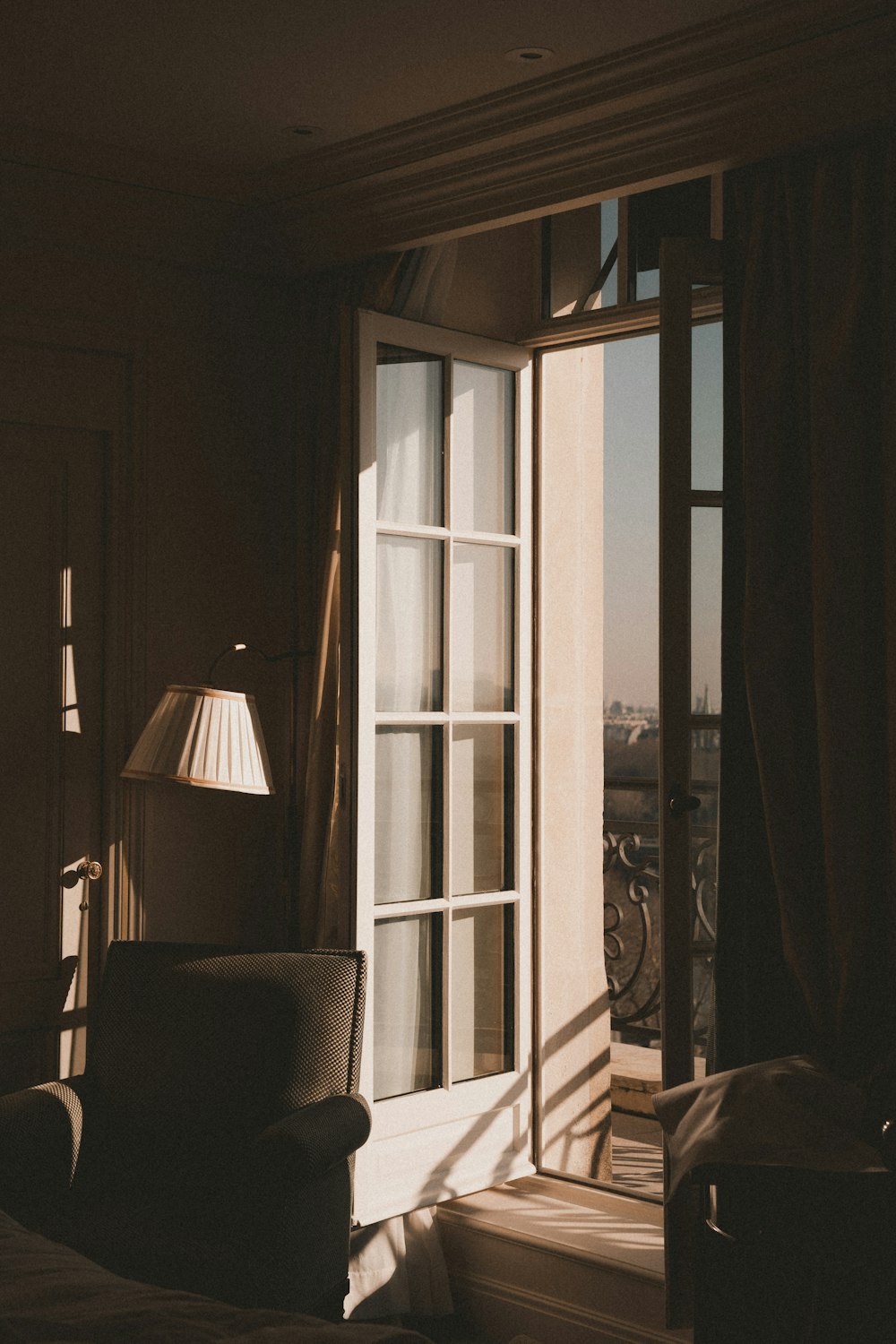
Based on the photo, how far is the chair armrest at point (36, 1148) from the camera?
9.51ft

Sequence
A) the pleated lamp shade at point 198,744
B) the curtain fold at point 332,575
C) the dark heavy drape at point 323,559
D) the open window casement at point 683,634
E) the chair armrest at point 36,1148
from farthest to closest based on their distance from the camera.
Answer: the dark heavy drape at point 323,559, the curtain fold at point 332,575, the pleated lamp shade at point 198,744, the open window casement at point 683,634, the chair armrest at point 36,1148

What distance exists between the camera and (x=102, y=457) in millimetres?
3719

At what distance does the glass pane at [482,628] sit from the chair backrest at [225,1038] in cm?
97

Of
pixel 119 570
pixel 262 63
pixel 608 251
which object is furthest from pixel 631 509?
pixel 262 63

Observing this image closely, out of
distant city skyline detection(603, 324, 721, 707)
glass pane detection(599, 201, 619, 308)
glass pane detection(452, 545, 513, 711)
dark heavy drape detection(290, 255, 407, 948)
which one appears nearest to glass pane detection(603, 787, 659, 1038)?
distant city skyline detection(603, 324, 721, 707)

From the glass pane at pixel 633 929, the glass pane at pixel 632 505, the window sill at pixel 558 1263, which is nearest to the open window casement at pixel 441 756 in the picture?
the window sill at pixel 558 1263

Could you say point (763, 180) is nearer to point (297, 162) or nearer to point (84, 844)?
point (297, 162)

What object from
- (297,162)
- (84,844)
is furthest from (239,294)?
(84,844)

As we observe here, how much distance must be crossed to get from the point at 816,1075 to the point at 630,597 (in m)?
4.13

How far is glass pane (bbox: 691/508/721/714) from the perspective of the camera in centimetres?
312

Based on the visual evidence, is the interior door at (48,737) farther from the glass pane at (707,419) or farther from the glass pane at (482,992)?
the glass pane at (707,419)

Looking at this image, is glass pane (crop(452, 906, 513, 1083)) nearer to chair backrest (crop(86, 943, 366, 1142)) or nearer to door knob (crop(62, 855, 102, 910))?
chair backrest (crop(86, 943, 366, 1142))

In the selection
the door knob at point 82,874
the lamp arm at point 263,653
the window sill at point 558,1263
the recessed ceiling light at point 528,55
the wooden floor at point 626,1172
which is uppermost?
the recessed ceiling light at point 528,55

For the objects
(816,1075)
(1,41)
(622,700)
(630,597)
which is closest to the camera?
(816,1075)
